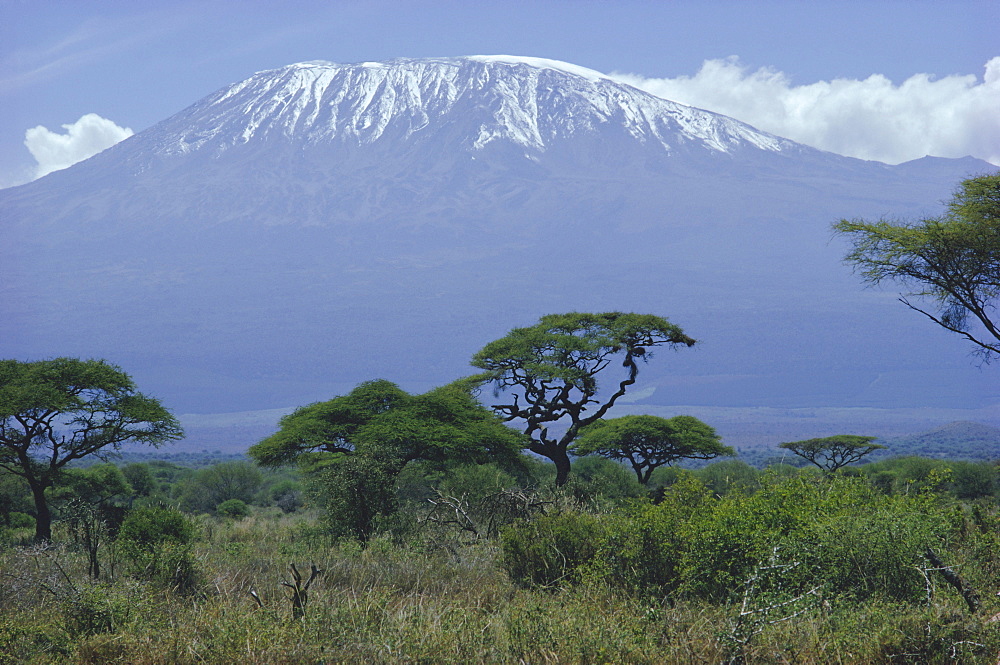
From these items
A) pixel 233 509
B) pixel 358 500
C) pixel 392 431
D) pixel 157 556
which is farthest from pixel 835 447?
pixel 157 556

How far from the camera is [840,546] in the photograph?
374 inches

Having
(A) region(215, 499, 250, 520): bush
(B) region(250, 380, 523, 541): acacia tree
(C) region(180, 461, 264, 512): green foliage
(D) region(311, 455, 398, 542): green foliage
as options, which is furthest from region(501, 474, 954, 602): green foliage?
(C) region(180, 461, 264, 512): green foliage

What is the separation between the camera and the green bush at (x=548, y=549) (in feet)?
37.7

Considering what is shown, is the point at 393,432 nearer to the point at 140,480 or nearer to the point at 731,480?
the point at 731,480

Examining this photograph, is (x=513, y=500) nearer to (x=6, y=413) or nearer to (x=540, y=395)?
(x=6, y=413)

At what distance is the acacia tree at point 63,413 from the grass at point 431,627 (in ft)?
56.6

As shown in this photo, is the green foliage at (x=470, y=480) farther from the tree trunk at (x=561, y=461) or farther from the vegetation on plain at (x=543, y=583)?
the vegetation on plain at (x=543, y=583)

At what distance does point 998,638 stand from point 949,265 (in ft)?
56.4

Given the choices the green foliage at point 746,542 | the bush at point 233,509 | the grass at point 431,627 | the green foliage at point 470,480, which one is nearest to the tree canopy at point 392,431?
the green foliage at point 470,480

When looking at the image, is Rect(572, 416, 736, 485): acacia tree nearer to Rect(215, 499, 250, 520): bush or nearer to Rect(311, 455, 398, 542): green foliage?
Rect(215, 499, 250, 520): bush

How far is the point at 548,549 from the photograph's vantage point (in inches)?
461

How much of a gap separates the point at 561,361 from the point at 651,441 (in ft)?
22.1

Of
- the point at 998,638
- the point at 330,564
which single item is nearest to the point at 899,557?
the point at 998,638

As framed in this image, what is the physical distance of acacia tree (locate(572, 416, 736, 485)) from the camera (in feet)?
127
